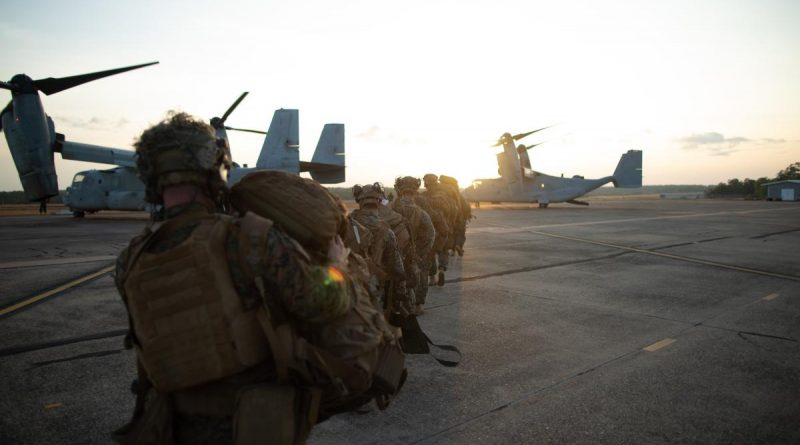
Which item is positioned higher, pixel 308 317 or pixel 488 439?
pixel 308 317

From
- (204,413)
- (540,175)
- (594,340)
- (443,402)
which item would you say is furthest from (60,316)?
(540,175)

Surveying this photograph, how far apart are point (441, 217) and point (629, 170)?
3705cm

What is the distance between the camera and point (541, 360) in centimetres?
474

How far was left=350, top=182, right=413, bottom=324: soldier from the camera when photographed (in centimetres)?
518

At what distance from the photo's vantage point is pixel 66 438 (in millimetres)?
3221

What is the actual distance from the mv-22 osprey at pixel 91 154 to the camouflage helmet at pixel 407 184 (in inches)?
150

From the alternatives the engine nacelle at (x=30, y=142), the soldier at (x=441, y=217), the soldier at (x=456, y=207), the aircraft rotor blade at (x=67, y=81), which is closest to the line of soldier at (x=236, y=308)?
the soldier at (x=441, y=217)

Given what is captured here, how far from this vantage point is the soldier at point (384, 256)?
518cm

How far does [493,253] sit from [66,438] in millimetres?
10525

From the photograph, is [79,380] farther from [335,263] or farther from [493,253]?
[493,253]

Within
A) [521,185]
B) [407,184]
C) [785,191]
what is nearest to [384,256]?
[407,184]

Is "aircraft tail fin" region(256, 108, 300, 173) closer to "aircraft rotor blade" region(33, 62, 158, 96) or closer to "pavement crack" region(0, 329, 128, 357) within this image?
"aircraft rotor blade" region(33, 62, 158, 96)

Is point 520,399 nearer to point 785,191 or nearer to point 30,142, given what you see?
point 30,142

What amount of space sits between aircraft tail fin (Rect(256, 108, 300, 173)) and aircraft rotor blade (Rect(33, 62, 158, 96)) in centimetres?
1112
